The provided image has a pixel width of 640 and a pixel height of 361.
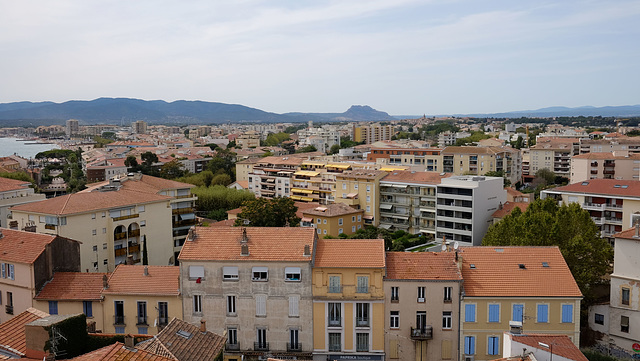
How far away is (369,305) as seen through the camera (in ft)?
83.6

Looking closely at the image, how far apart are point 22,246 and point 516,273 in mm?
23860

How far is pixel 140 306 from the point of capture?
1032 inches

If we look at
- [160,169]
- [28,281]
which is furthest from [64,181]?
[28,281]

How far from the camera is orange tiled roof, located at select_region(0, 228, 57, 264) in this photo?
27008 mm

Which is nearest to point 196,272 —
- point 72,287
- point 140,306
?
point 140,306

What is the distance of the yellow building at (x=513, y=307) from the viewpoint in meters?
24.8

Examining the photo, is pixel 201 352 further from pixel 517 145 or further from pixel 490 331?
pixel 517 145

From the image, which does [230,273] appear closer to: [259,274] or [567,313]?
[259,274]

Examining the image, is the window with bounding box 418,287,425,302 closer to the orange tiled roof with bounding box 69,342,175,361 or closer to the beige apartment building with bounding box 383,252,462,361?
the beige apartment building with bounding box 383,252,462,361

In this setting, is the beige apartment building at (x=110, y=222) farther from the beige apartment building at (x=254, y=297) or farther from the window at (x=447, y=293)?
the window at (x=447, y=293)

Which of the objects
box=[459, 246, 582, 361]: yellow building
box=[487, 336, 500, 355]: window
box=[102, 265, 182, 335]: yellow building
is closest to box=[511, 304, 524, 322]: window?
box=[459, 246, 582, 361]: yellow building

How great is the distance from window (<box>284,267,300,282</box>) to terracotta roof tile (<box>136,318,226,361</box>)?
700 cm

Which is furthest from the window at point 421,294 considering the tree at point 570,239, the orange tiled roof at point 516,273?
the tree at point 570,239

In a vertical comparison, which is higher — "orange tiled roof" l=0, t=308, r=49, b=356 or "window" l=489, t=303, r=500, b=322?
"orange tiled roof" l=0, t=308, r=49, b=356
